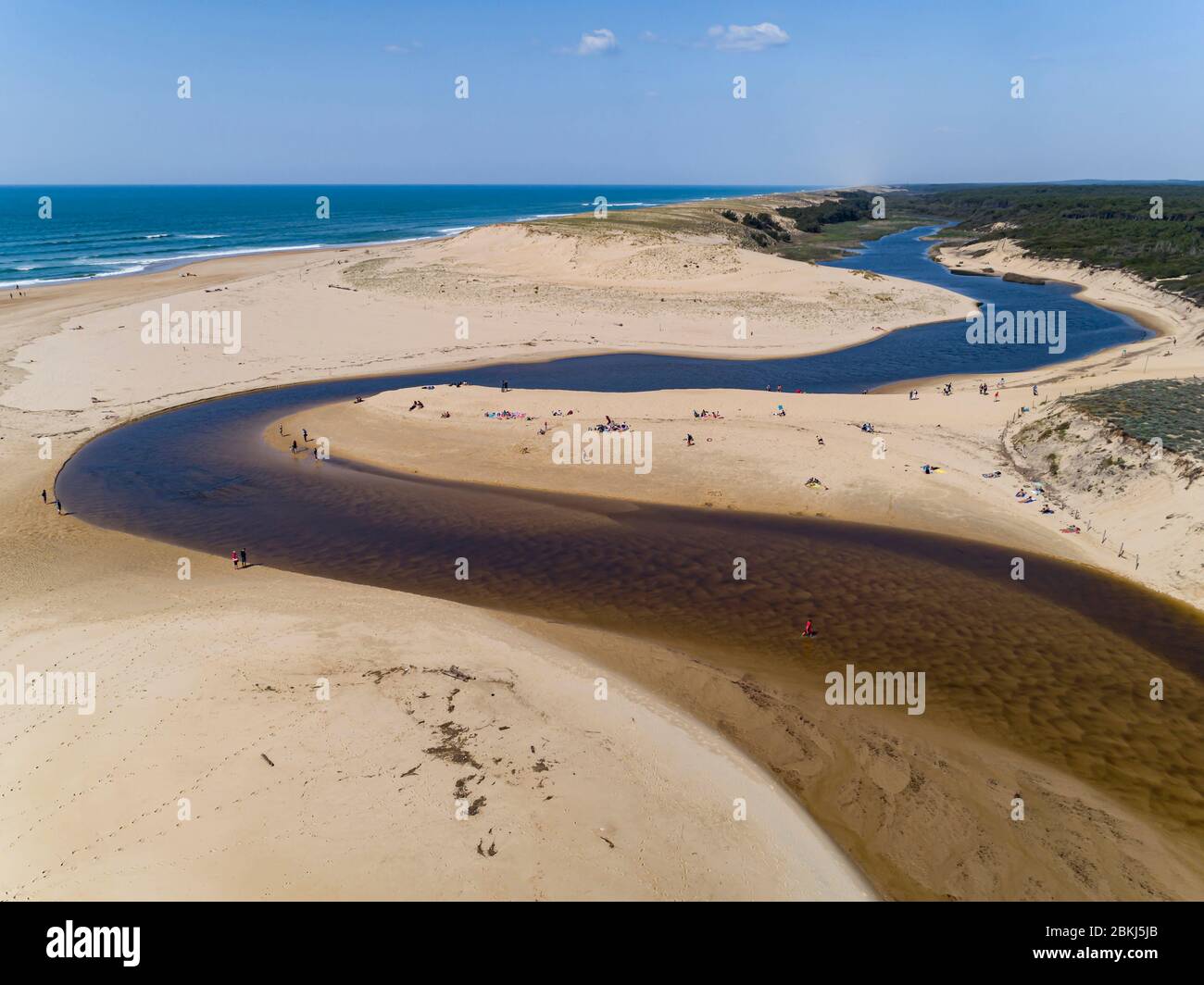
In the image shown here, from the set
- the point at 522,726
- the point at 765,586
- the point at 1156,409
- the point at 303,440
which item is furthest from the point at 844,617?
the point at 303,440

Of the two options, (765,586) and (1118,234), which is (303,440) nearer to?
(765,586)

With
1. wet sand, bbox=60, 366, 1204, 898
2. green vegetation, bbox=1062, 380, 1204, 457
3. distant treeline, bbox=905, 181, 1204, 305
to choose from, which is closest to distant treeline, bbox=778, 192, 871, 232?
distant treeline, bbox=905, 181, 1204, 305

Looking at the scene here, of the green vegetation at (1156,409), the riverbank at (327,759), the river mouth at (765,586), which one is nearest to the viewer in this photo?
the riverbank at (327,759)

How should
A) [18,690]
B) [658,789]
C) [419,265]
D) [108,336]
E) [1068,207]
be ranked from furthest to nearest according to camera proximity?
[1068,207]
[419,265]
[108,336]
[18,690]
[658,789]

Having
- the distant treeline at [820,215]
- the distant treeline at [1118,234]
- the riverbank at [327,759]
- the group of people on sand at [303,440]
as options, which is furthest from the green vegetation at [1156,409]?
the distant treeline at [820,215]

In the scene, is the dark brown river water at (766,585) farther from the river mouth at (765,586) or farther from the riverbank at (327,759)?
the riverbank at (327,759)

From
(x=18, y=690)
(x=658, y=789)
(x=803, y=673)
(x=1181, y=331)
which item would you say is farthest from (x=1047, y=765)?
(x=1181, y=331)
